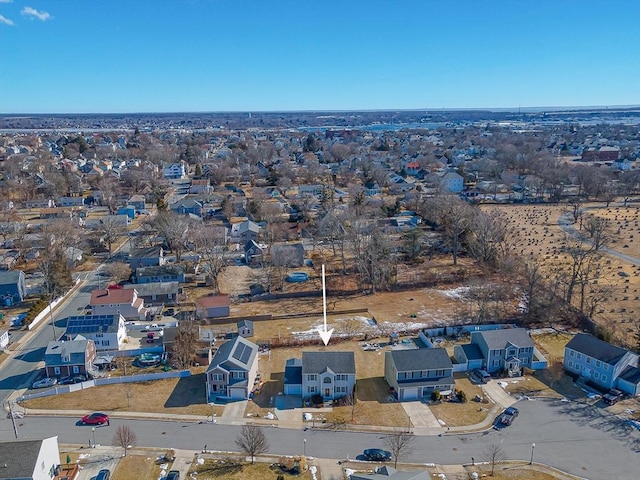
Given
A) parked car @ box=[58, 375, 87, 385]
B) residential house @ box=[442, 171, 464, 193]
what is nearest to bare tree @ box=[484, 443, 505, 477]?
parked car @ box=[58, 375, 87, 385]

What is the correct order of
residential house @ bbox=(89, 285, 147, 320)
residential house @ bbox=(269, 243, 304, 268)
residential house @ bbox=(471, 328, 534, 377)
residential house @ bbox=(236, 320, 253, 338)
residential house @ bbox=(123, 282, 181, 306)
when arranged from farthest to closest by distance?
residential house @ bbox=(269, 243, 304, 268) → residential house @ bbox=(123, 282, 181, 306) → residential house @ bbox=(89, 285, 147, 320) → residential house @ bbox=(236, 320, 253, 338) → residential house @ bbox=(471, 328, 534, 377)

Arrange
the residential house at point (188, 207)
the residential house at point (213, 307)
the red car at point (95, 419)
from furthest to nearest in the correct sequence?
the residential house at point (188, 207) → the residential house at point (213, 307) → the red car at point (95, 419)

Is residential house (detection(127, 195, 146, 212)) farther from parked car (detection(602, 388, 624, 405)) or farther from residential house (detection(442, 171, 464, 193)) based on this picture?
parked car (detection(602, 388, 624, 405))

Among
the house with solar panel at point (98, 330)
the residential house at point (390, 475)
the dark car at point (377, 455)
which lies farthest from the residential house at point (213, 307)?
the residential house at point (390, 475)

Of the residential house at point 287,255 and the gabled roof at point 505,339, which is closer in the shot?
the gabled roof at point 505,339

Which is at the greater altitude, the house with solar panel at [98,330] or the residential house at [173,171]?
the residential house at [173,171]

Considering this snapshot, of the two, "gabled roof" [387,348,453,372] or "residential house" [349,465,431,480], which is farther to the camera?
"gabled roof" [387,348,453,372]

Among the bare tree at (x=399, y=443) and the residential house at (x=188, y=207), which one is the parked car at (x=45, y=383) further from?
the residential house at (x=188, y=207)
